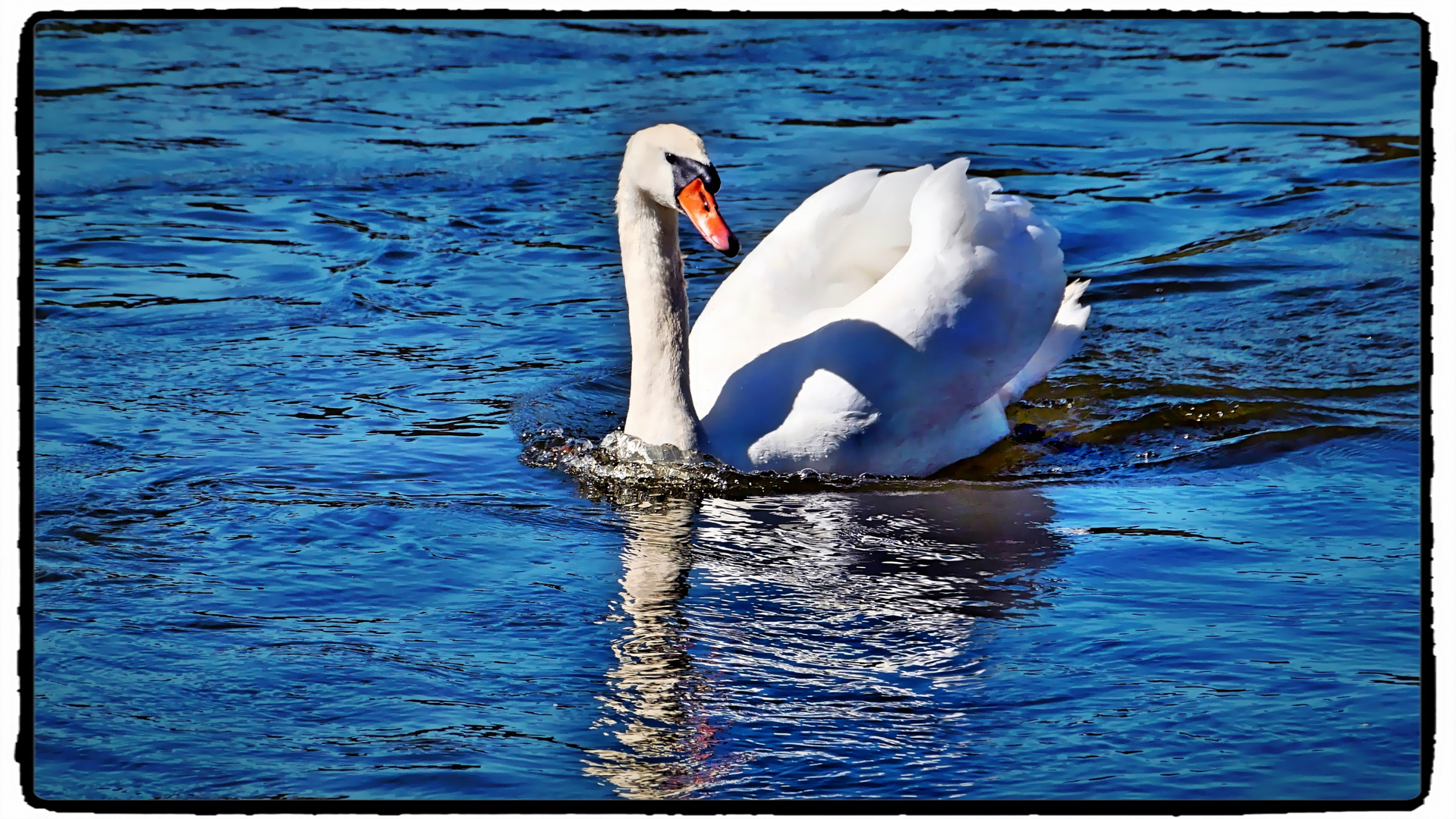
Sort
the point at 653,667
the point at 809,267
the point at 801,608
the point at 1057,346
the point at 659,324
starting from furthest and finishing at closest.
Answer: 1. the point at 1057,346
2. the point at 809,267
3. the point at 659,324
4. the point at 801,608
5. the point at 653,667

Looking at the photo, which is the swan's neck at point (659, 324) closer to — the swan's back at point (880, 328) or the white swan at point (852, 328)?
→ the white swan at point (852, 328)

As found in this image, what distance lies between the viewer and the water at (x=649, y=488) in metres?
3.98

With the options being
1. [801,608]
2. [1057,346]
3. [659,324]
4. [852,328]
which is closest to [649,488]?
[659,324]

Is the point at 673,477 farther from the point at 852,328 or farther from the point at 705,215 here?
the point at 705,215

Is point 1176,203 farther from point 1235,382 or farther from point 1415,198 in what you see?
point 1415,198

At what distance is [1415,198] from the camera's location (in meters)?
4.11

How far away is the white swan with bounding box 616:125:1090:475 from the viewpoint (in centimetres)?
595

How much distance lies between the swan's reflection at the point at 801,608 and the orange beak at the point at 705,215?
97cm

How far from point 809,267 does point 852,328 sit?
2.02ft

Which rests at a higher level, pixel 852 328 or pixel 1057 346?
pixel 852 328

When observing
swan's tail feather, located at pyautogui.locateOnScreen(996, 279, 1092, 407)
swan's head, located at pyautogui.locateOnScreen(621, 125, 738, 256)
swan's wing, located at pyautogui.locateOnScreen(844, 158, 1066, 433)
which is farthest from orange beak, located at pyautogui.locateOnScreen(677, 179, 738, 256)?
swan's tail feather, located at pyautogui.locateOnScreen(996, 279, 1092, 407)

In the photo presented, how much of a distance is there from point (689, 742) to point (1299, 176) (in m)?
5.38

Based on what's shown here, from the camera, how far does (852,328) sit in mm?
6086

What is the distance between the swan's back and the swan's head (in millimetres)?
720
